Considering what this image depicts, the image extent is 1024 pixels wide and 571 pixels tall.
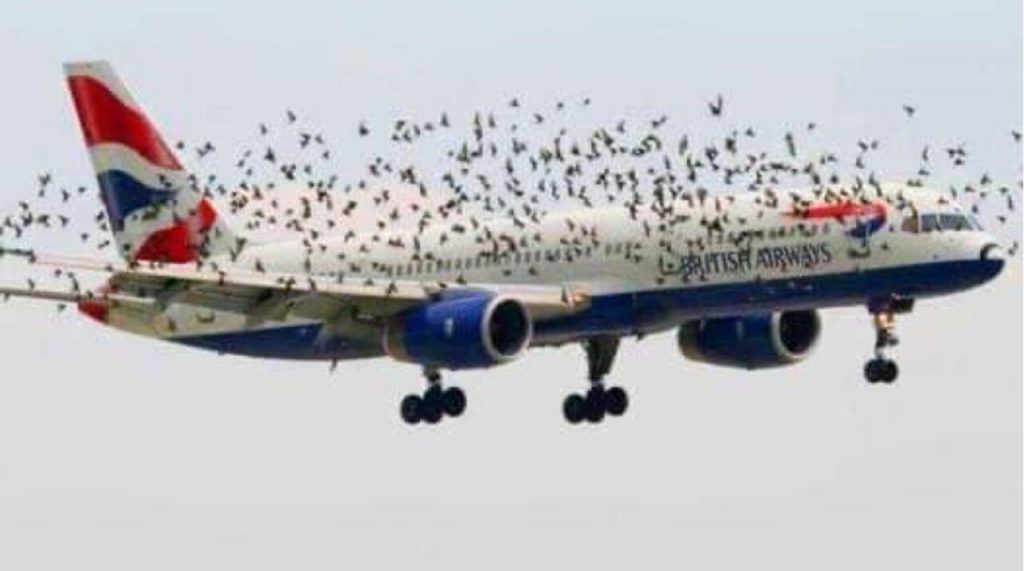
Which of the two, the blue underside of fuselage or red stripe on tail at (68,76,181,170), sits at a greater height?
red stripe on tail at (68,76,181,170)

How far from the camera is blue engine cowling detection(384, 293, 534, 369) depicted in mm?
86312

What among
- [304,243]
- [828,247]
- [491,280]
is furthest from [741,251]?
[304,243]

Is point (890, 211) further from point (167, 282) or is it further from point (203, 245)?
point (203, 245)

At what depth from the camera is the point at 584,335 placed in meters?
89.9

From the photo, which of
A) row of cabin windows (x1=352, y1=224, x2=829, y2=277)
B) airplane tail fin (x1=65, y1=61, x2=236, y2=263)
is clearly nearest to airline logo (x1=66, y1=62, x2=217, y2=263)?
airplane tail fin (x1=65, y1=61, x2=236, y2=263)

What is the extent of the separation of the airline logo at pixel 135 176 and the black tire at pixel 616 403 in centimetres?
1362

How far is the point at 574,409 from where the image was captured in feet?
313

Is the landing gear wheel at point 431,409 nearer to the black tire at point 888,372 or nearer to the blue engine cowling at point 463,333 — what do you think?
the blue engine cowling at point 463,333

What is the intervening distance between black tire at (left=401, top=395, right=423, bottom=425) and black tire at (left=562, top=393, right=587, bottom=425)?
14.9 feet

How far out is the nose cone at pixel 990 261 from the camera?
84688 millimetres

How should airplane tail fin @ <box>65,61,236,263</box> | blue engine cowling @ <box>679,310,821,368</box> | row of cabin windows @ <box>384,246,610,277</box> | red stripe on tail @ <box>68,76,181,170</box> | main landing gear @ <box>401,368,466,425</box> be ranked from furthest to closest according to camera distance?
red stripe on tail @ <box>68,76,181,170</box>
airplane tail fin @ <box>65,61,236,263</box>
blue engine cowling @ <box>679,310,821,368</box>
main landing gear @ <box>401,368,466,425</box>
row of cabin windows @ <box>384,246,610,277</box>

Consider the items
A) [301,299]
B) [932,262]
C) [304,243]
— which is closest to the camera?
[932,262]

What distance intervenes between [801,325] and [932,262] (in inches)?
417

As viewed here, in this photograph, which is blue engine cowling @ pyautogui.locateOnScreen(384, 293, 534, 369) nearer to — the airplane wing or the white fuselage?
the airplane wing
